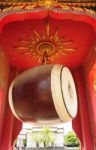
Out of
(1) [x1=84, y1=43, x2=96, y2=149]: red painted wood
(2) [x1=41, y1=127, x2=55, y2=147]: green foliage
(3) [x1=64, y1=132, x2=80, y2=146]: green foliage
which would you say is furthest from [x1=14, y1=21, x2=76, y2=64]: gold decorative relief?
(3) [x1=64, y1=132, x2=80, y2=146]: green foliage

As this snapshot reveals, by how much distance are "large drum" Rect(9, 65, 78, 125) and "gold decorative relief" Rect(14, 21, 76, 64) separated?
0.80 metres

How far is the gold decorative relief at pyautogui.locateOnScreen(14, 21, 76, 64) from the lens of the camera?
256 centimetres

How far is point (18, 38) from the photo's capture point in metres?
2.60

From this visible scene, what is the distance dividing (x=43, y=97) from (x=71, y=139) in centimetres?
836

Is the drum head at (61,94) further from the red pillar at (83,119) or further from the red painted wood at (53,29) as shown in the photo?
the red pillar at (83,119)

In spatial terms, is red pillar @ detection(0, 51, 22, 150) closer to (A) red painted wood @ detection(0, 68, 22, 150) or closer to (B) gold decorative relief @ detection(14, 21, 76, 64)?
(A) red painted wood @ detection(0, 68, 22, 150)

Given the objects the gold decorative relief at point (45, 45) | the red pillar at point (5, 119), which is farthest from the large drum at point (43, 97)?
the red pillar at point (5, 119)

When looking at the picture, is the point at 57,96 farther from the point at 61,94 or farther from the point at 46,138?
the point at 46,138

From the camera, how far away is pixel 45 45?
8.73 feet

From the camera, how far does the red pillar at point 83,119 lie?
9.39 feet

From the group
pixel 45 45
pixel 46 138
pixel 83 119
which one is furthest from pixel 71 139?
pixel 45 45

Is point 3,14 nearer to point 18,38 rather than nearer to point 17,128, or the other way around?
point 18,38

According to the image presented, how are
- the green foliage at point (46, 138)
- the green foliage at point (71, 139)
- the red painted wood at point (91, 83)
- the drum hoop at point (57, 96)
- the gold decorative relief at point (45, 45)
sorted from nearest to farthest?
the drum hoop at point (57, 96), the gold decorative relief at point (45, 45), the red painted wood at point (91, 83), the green foliage at point (46, 138), the green foliage at point (71, 139)

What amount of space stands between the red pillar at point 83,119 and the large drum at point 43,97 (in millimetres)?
1345
